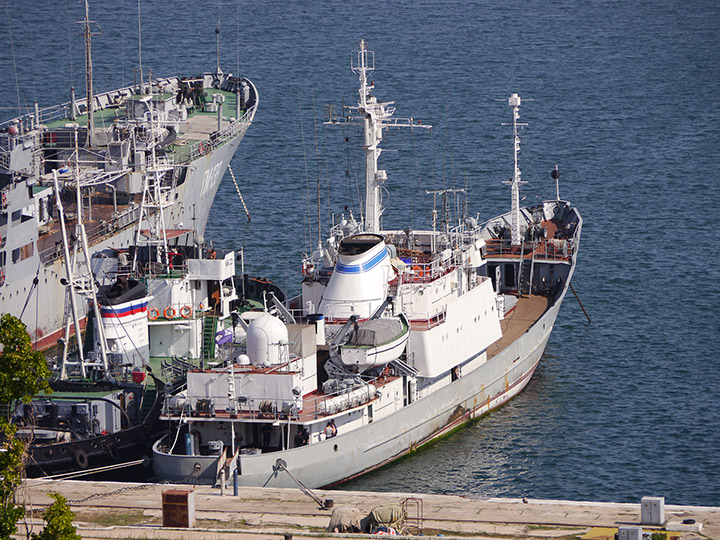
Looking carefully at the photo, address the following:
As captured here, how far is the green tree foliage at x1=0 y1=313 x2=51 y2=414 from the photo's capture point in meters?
30.4

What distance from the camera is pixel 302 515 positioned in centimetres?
4006

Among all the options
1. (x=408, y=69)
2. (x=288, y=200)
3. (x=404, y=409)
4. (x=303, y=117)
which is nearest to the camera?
(x=404, y=409)

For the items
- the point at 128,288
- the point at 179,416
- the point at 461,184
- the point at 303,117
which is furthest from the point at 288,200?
the point at 179,416

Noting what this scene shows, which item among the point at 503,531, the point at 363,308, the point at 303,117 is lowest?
the point at 503,531

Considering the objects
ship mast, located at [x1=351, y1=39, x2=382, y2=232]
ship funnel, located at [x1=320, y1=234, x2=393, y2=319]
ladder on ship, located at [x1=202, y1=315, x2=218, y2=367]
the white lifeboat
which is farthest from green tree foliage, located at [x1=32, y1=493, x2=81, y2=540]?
ship mast, located at [x1=351, y1=39, x2=382, y2=232]

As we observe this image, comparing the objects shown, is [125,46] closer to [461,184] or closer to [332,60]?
[332,60]

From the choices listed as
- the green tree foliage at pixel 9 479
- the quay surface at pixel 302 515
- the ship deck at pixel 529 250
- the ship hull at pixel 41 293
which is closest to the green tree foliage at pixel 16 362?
the green tree foliage at pixel 9 479

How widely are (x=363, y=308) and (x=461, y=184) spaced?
1382 inches

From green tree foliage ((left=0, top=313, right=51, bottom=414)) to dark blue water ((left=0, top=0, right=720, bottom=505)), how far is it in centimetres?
1880

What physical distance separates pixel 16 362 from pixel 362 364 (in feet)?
59.5

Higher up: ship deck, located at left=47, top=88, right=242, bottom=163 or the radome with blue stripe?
ship deck, located at left=47, top=88, right=242, bottom=163

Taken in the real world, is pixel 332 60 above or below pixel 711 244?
above

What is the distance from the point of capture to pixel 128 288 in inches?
1992

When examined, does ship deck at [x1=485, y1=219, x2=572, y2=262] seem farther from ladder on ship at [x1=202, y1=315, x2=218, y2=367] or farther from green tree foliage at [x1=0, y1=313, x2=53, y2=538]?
green tree foliage at [x1=0, y1=313, x2=53, y2=538]
